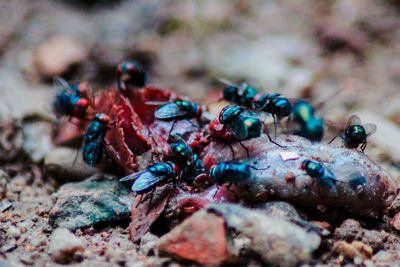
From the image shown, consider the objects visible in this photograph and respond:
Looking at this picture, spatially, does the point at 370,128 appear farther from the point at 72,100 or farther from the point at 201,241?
the point at 72,100

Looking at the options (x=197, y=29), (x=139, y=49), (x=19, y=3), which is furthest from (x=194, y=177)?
(x=19, y=3)

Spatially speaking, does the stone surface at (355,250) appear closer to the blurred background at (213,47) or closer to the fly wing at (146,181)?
the fly wing at (146,181)

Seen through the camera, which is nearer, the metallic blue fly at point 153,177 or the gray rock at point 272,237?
the gray rock at point 272,237

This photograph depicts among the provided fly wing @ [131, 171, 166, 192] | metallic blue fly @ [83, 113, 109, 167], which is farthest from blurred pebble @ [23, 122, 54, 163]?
fly wing @ [131, 171, 166, 192]

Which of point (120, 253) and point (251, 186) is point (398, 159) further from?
point (120, 253)

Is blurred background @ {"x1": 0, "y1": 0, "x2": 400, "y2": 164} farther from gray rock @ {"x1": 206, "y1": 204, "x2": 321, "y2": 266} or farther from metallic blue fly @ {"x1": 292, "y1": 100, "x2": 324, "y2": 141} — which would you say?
gray rock @ {"x1": 206, "y1": 204, "x2": 321, "y2": 266}

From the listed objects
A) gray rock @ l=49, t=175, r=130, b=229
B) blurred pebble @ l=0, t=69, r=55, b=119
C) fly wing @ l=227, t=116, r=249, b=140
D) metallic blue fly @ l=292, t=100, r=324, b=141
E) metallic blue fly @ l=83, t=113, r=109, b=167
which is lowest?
blurred pebble @ l=0, t=69, r=55, b=119

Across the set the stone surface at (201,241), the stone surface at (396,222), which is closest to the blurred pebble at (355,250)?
the stone surface at (396,222)
